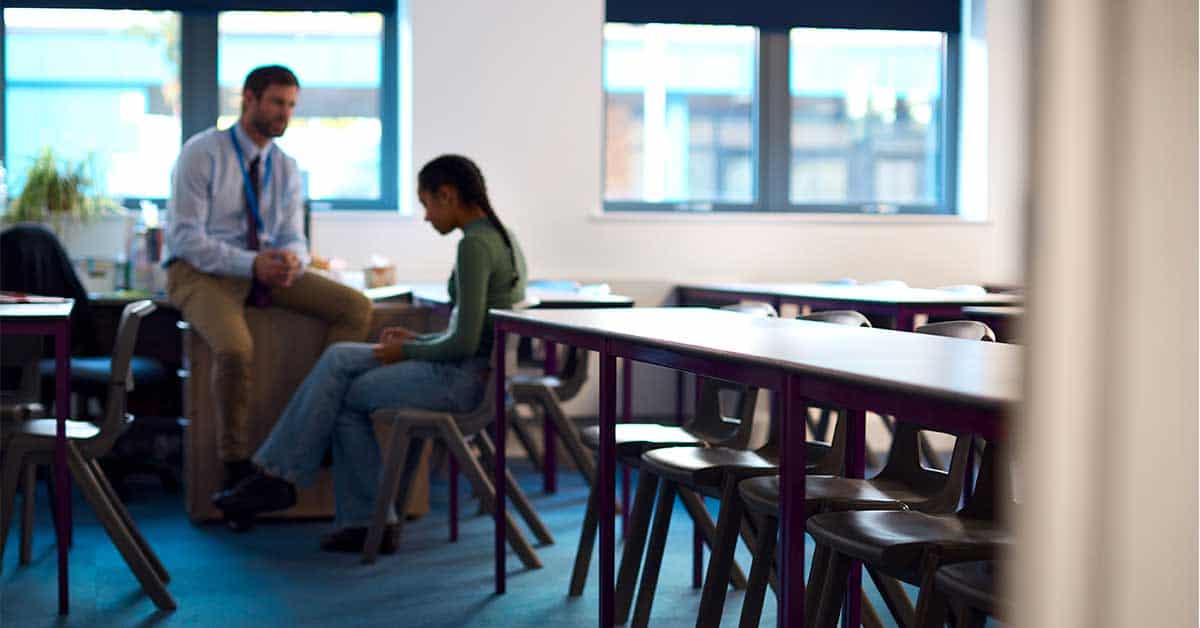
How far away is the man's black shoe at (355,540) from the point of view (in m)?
3.98

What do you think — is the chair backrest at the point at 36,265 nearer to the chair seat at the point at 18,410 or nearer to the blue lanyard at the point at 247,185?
the blue lanyard at the point at 247,185

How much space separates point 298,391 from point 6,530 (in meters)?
0.85

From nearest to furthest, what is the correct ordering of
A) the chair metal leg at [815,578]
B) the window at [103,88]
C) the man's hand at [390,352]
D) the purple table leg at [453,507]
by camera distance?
the chair metal leg at [815,578]
the man's hand at [390,352]
the purple table leg at [453,507]
the window at [103,88]

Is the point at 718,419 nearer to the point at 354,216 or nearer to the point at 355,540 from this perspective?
the point at 355,540

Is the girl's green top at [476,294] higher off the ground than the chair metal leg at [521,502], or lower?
higher

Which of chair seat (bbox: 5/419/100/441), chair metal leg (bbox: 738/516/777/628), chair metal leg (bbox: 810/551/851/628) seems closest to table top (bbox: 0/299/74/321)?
chair seat (bbox: 5/419/100/441)

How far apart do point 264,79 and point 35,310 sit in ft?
5.03

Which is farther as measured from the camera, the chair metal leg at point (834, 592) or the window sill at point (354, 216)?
the window sill at point (354, 216)

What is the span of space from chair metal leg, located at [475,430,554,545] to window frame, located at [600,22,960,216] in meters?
2.68

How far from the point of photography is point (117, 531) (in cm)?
331

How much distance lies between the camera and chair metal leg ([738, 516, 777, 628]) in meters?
2.42

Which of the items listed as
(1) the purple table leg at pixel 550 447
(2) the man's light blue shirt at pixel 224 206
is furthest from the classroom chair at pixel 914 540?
(1) the purple table leg at pixel 550 447

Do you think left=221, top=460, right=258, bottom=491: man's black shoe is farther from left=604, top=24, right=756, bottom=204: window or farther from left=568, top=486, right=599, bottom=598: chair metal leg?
left=604, top=24, right=756, bottom=204: window

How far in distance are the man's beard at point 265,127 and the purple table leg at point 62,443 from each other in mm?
1533
